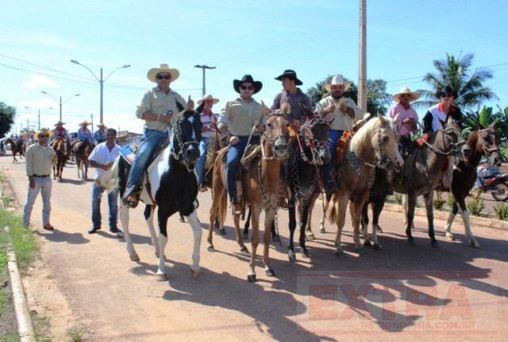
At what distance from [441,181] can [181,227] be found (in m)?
5.51

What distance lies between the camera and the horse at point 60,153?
22422 mm

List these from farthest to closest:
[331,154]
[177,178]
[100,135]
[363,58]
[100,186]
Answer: [100,135] < [363,58] < [100,186] < [331,154] < [177,178]

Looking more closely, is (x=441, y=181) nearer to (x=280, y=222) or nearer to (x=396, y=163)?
(x=396, y=163)

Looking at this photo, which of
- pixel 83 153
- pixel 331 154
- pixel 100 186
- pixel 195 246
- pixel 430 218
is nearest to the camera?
pixel 195 246

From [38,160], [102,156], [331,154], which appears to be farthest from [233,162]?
[38,160]

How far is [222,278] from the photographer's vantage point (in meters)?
7.03

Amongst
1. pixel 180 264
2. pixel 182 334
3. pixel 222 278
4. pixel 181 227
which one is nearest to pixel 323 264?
pixel 222 278

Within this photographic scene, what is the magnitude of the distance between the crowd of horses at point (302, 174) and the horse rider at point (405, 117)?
0.24 meters

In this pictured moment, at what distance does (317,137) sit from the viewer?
25.0 feet

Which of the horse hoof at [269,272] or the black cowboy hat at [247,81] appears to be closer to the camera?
the horse hoof at [269,272]

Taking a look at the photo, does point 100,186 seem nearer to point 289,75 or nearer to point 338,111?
point 289,75

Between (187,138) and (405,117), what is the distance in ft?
16.7

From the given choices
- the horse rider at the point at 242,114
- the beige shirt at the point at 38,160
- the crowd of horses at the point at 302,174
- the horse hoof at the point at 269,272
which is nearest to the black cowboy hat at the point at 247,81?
the horse rider at the point at 242,114

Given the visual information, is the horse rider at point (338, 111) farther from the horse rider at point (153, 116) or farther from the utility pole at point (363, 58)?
the utility pole at point (363, 58)
